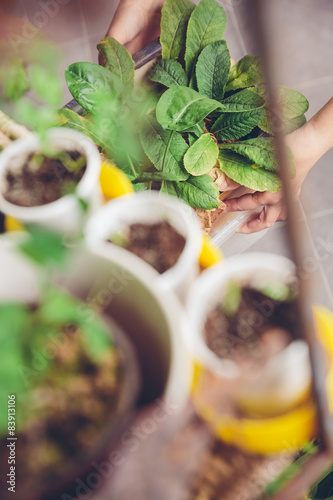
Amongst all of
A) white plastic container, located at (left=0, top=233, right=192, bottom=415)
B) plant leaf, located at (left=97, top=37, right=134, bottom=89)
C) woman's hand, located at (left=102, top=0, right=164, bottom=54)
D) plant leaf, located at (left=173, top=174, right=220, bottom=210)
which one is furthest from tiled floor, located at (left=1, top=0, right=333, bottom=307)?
white plastic container, located at (left=0, top=233, right=192, bottom=415)

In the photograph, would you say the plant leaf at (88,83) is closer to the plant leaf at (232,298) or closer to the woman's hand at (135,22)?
the woman's hand at (135,22)

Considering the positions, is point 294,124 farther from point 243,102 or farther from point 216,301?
point 216,301

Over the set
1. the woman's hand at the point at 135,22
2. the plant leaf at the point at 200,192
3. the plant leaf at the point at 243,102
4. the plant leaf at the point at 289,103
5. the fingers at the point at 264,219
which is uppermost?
the woman's hand at the point at 135,22

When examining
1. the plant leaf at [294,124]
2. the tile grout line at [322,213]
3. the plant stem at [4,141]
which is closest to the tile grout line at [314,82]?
the tile grout line at [322,213]

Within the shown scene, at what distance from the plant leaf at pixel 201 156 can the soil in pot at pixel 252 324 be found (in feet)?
2.02

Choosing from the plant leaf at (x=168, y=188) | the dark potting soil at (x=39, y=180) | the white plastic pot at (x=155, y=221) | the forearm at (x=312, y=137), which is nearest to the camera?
the white plastic pot at (x=155, y=221)

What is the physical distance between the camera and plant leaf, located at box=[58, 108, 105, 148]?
0.88 m

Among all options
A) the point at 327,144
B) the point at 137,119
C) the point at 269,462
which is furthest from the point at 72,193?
the point at 327,144

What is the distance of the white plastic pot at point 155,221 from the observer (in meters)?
0.43

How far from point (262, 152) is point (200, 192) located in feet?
0.63

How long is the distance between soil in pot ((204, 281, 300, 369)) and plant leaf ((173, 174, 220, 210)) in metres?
0.59

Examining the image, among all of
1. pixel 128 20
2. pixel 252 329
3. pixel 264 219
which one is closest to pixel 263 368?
pixel 252 329

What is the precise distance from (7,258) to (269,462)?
0.30 metres

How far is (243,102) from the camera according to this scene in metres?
1.06
